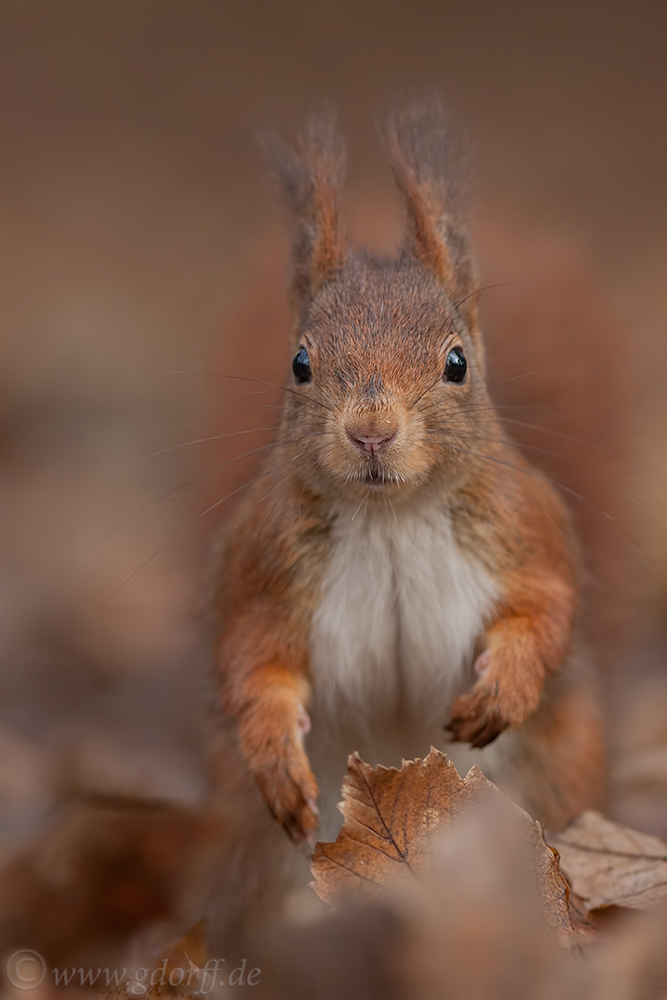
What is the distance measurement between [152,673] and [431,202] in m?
1.77

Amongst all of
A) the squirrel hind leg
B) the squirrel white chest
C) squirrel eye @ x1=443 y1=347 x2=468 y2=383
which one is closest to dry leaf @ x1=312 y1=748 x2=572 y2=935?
the squirrel white chest

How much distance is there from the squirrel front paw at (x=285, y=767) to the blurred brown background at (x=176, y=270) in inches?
16.0

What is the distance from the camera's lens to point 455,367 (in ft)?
6.27

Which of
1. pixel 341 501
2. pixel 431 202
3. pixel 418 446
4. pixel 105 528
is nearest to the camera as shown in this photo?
pixel 418 446

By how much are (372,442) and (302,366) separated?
0.35m

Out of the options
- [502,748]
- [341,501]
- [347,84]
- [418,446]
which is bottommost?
[502,748]

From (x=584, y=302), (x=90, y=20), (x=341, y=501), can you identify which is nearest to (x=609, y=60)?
(x=90, y=20)

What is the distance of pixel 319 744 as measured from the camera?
2.02 metres

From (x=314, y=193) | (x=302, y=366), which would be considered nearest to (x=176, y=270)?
(x=314, y=193)

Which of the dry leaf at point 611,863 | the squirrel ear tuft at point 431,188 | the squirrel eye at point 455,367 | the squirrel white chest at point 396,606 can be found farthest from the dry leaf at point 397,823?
the squirrel ear tuft at point 431,188

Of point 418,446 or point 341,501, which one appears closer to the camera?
point 418,446

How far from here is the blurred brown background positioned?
2.68 meters

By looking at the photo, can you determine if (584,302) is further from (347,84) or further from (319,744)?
(347,84)

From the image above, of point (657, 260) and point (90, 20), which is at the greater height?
point (90, 20)
